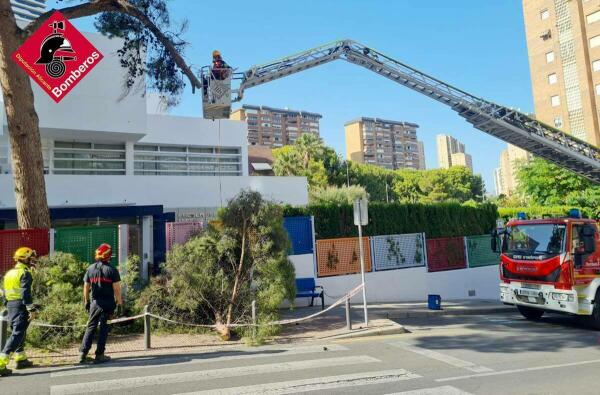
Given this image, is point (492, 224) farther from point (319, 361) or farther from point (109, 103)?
point (109, 103)

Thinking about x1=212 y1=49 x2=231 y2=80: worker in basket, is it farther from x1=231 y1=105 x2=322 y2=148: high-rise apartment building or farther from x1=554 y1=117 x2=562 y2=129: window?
x1=231 y1=105 x2=322 y2=148: high-rise apartment building

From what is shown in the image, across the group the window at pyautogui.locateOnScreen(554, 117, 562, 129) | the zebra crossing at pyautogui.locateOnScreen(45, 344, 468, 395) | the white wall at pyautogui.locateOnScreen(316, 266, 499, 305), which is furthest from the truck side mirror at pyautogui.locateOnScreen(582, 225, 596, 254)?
the window at pyautogui.locateOnScreen(554, 117, 562, 129)

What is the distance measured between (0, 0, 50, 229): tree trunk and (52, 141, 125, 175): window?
26.1 ft

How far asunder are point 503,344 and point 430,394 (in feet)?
12.6

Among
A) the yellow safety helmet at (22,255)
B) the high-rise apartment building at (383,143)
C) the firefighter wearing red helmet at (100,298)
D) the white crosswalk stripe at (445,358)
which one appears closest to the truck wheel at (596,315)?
the white crosswalk stripe at (445,358)

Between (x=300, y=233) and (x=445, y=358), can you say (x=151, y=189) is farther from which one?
(x=445, y=358)

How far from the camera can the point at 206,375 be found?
603 cm

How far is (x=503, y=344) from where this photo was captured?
8.16 meters

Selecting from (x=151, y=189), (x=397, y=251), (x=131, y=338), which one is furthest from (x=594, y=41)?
(x=131, y=338)

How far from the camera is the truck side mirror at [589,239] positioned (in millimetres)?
9914

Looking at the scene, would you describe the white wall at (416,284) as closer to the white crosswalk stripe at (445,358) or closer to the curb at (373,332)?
the curb at (373,332)

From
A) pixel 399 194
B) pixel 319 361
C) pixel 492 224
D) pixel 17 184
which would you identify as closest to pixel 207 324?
pixel 319 361

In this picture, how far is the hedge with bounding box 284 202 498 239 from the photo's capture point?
15062 mm

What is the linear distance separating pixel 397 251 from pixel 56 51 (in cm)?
1228
